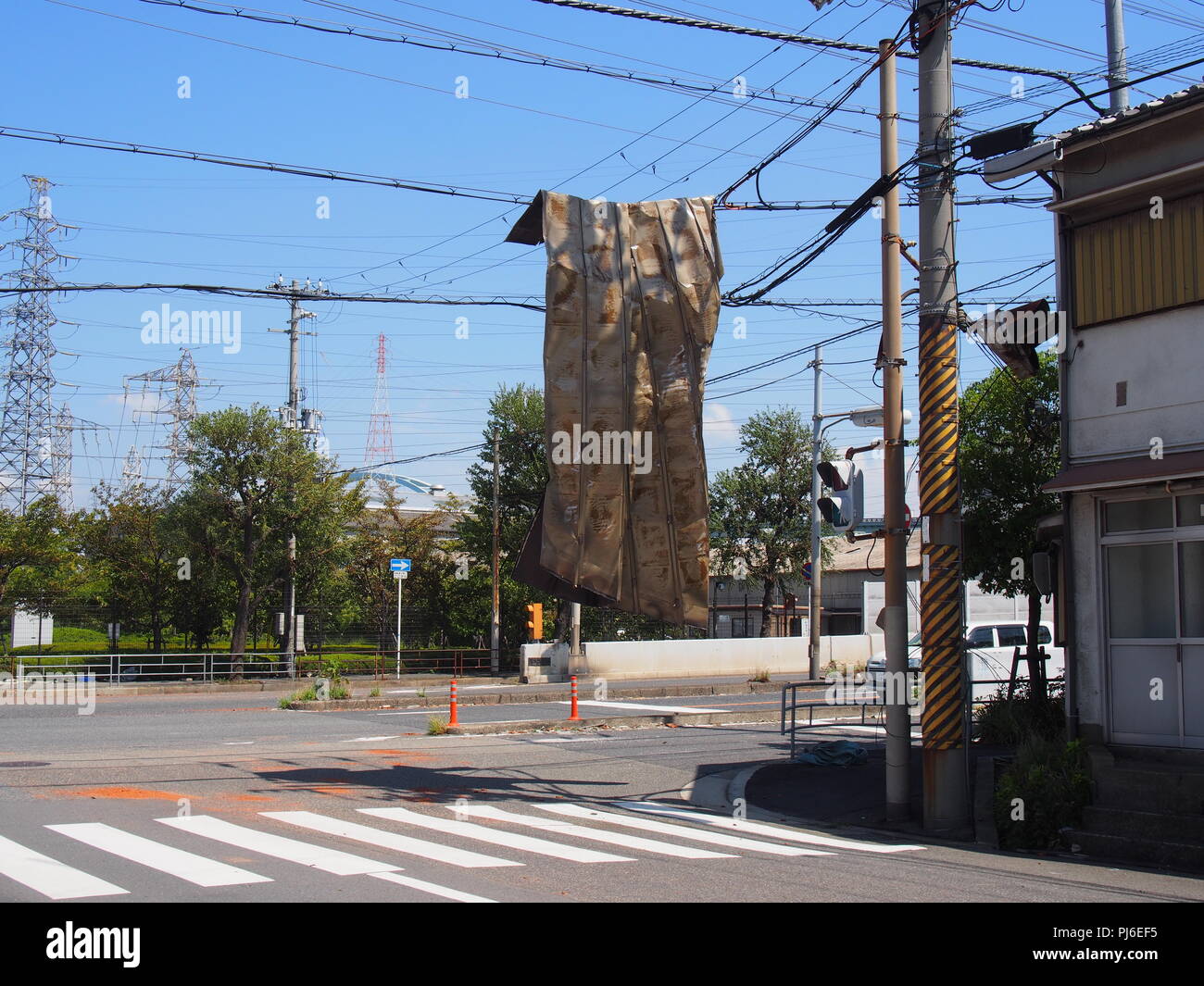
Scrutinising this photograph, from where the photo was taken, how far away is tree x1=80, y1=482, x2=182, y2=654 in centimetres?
3975

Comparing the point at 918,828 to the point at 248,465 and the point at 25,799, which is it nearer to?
the point at 25,799

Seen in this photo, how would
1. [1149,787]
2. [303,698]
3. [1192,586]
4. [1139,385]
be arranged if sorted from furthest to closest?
[303,698] < [1139,385] < [1192,586] < [1149,787]

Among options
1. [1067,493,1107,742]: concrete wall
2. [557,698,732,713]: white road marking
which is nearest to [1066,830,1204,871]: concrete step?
[1067,493,1107,742]: concrete wall

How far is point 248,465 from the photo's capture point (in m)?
37.1

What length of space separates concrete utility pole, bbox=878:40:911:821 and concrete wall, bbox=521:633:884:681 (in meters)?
25.9

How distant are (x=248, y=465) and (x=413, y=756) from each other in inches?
855

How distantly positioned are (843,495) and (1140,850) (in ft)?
17.5

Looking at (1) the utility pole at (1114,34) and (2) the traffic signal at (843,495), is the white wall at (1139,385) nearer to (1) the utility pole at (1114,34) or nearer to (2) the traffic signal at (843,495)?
(2) the traffic signal at (843,495)

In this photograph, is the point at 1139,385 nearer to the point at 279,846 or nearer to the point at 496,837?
the point at 496,837

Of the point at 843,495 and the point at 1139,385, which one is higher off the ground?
the point at 1139,385

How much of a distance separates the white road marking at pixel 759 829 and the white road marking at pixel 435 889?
187 inches

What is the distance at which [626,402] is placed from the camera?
42.0 feet

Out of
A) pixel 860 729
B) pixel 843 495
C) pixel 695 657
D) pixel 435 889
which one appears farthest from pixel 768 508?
pixel 435 889

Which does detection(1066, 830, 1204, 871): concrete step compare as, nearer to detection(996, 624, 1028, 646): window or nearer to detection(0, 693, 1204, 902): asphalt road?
detection(0, 693, 1204, 902): asphalt road
